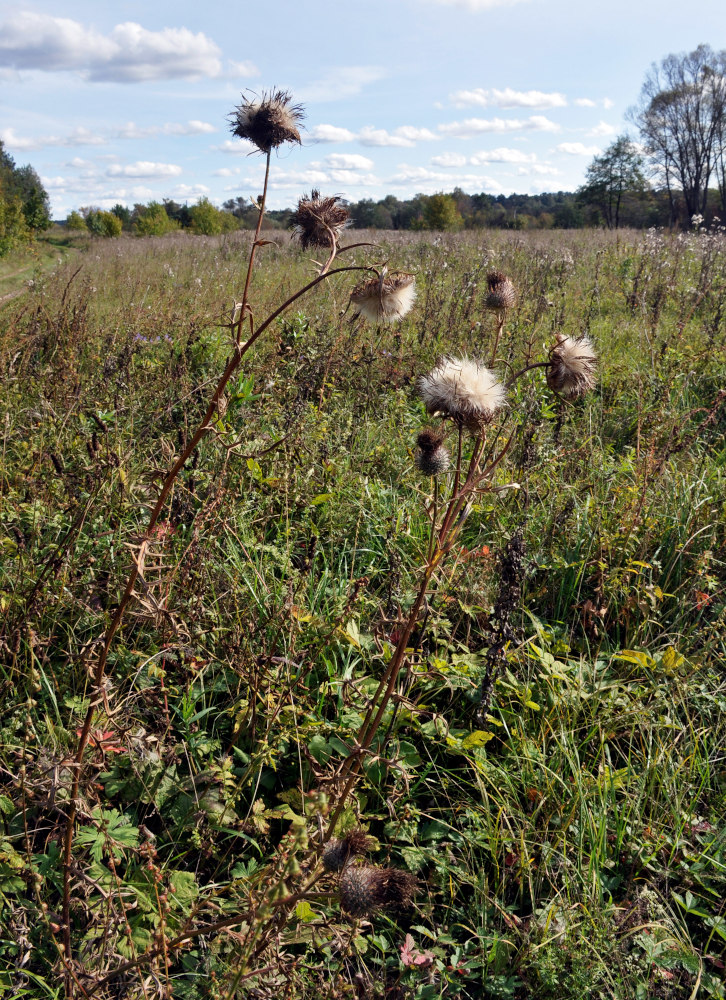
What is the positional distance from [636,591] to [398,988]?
175cm

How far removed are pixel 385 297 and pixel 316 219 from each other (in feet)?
0.98

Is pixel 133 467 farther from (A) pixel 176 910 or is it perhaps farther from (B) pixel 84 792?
(A) pixel 176 910

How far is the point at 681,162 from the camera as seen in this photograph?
47.8m

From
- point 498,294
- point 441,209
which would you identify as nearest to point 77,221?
point 441,209

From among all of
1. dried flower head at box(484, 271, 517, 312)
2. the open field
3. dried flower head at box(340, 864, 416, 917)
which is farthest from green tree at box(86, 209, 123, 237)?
dried flower head at box(340, 864, 416, 917)

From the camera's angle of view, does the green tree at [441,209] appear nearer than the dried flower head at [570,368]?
No

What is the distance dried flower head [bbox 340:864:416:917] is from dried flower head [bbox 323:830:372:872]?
41 millimetres

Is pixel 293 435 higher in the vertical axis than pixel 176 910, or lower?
higher

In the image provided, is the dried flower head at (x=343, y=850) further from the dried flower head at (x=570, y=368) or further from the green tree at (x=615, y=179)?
the green tree at (x=615, y=179)

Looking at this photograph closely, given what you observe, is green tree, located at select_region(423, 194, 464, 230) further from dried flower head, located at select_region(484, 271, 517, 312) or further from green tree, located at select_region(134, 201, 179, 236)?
dried flower head, located at select_region(484, 271, 517, 312)

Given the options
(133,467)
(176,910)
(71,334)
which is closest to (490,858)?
(176,910)

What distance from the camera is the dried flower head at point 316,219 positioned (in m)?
1.61

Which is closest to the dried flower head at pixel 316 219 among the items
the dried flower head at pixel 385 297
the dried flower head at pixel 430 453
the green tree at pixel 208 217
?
the dried flower head at pixel 385 297

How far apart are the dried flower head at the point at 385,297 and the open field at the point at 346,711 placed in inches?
21.2
